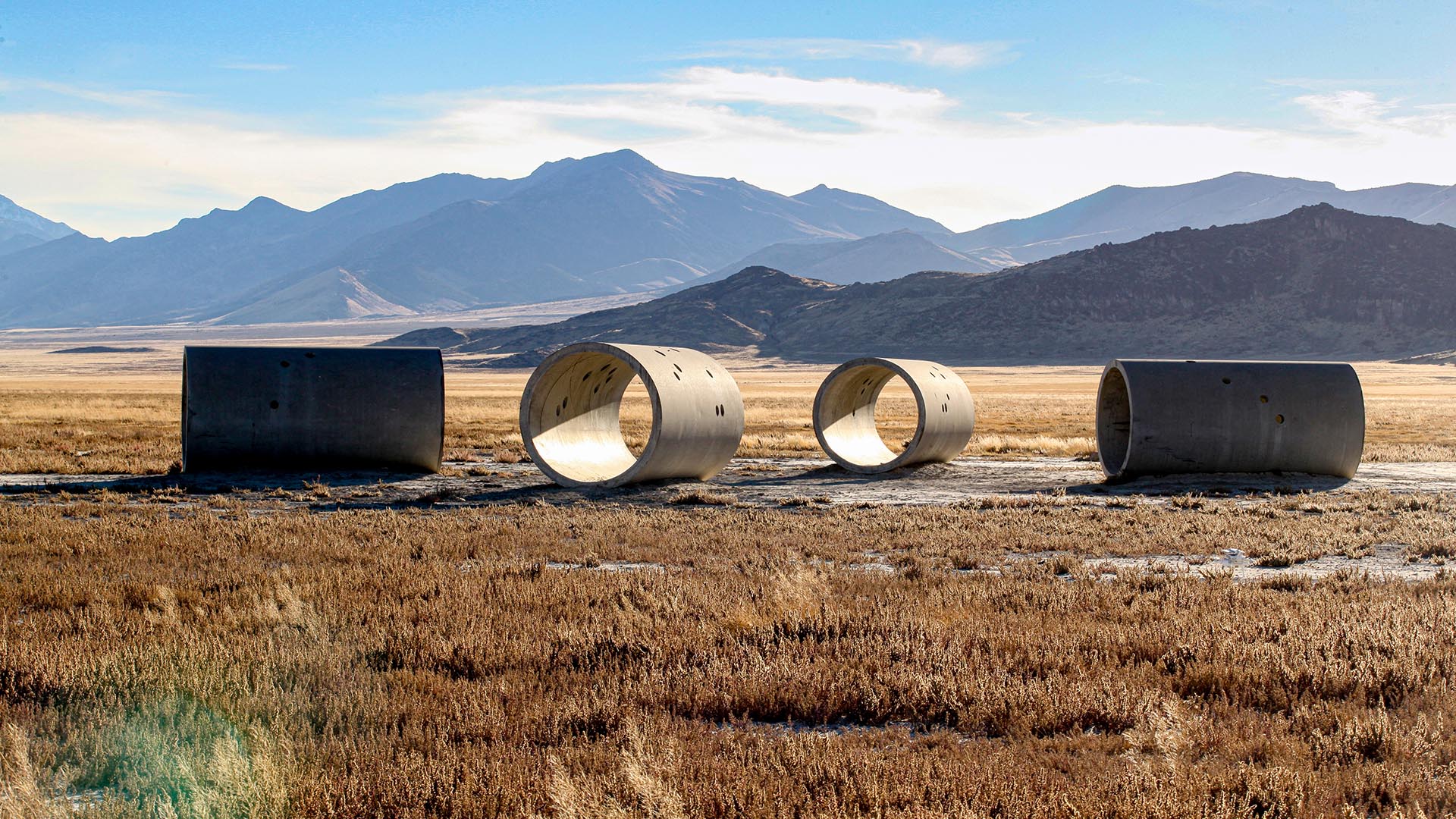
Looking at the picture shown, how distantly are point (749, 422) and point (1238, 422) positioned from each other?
23777mm

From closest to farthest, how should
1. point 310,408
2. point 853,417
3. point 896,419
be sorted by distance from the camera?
point 310,408 → point 853,417 → point 896,419

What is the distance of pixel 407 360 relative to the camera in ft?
80.4

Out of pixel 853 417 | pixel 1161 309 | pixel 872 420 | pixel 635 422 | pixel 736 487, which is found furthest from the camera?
pixel 1161 309

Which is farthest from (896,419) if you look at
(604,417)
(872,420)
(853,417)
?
(604,417)

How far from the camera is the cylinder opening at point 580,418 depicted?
911 inches

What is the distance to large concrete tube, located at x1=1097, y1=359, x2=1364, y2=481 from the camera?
23.7 m

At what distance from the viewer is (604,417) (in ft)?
86.3

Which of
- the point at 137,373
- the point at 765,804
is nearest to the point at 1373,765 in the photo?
the point at 765,804

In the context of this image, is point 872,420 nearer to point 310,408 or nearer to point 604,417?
point 604,417

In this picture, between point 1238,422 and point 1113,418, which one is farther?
point 1113,418

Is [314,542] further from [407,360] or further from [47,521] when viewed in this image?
[407,360]

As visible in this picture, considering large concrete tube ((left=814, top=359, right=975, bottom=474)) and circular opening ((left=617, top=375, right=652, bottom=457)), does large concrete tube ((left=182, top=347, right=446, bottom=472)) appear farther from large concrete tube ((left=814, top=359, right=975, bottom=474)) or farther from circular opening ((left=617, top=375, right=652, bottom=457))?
large concrete tube ((left=814, top=359, right=975, bottom=474))

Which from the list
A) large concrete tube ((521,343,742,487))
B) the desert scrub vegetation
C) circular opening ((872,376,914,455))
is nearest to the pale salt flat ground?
large concrete tube ((521,343,742,487))

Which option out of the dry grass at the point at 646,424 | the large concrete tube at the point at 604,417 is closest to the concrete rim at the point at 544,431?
the large concrete tube at the point at 604,417
